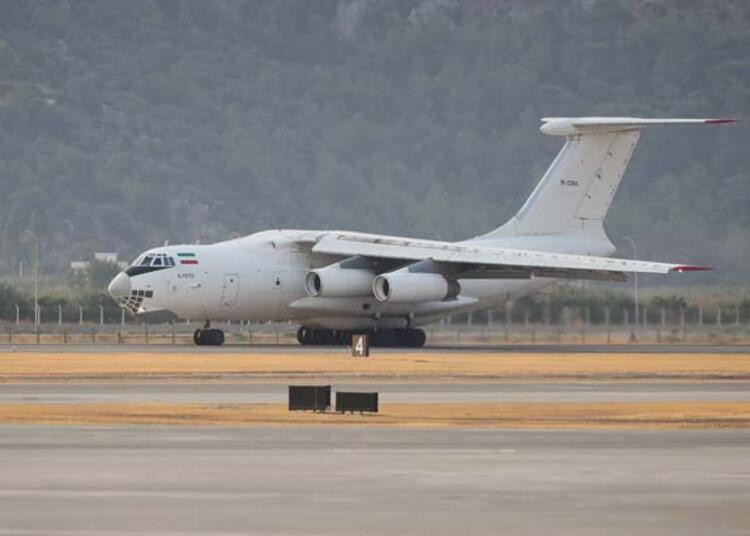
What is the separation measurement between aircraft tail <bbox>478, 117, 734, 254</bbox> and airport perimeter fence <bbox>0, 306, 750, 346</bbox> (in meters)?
→ 3.60

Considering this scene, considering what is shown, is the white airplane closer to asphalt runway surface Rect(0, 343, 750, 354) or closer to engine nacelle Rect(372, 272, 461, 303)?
engine nacelle Rect(372, 272, 461, 303)

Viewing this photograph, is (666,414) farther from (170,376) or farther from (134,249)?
(134,249)

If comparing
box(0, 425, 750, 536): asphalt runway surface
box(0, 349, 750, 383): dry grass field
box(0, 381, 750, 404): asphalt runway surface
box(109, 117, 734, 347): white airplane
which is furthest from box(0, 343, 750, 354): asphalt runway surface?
box(0, 425, 750, 536): asphalt runway surface

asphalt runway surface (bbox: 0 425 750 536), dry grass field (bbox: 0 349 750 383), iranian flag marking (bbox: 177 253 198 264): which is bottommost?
asphalt runway surface (bbox: 0 425 750 536)

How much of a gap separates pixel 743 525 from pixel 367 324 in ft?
156

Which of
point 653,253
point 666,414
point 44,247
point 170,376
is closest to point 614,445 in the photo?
point 666,414

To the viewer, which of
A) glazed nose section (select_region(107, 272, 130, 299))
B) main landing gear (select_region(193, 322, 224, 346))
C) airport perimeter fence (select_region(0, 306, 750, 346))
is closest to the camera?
glazed nose section (select_region(107, 272, 130, 299))

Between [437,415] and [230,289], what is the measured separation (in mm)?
32048

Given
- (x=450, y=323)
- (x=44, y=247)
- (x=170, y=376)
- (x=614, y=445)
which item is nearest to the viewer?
(x=614, y=445)

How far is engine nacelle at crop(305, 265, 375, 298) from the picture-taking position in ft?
210

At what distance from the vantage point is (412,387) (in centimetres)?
4050

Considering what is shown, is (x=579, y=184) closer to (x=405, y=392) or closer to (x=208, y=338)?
(x=208, y=338)

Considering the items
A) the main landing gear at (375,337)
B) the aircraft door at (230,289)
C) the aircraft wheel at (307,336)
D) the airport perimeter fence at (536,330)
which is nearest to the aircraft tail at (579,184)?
the airport perimeter fence at (536,330)

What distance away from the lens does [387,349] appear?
63.1m
